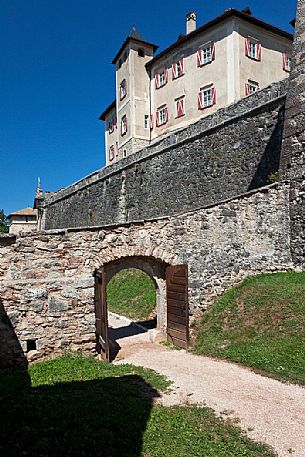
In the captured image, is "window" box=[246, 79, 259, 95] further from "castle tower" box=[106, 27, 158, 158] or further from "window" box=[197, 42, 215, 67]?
"castle tower" box=[106, 27, 158, 158]

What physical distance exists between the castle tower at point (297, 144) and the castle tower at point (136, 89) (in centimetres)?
1796

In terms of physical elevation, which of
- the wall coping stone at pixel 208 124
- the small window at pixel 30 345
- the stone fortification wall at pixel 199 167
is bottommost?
the small window at pixel 30 345

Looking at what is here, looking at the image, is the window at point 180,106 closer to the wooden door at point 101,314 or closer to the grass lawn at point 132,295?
the grass lawn at point 132,295

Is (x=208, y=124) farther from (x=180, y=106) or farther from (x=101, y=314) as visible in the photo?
(x=180, y=106)

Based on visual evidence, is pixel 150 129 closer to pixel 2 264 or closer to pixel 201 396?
pixel 2 264

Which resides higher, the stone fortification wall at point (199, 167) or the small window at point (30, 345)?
the stone fortification wall at point (199, 167)

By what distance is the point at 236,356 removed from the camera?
25.0 feet

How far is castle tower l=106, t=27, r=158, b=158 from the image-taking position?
27484mm

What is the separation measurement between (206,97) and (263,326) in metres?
18.3

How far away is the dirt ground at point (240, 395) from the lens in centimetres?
468

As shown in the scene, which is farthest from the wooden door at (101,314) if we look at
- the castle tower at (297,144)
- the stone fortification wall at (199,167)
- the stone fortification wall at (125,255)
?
the castle tower at (297,144)

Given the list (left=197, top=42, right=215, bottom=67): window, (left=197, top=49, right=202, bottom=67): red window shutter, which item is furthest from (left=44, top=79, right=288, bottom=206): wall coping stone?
(left=197, top=49, right=202, bottom=67): red window shutter

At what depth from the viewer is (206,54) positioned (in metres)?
22.6

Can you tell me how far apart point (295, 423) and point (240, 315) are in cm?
394
